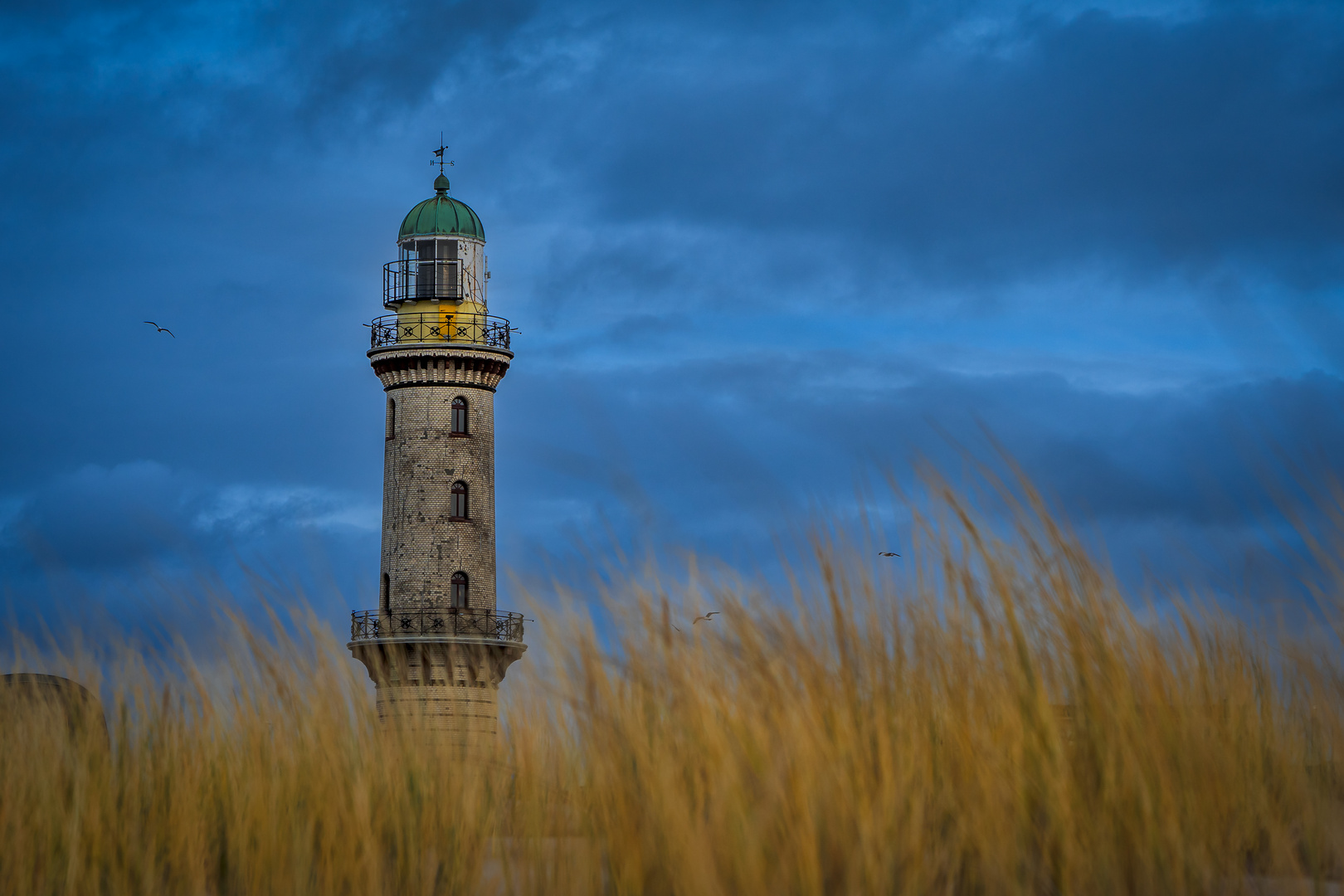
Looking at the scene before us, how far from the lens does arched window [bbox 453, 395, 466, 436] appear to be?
1323 inches

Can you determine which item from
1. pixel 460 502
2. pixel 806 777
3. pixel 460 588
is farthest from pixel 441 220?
pixel 806 777

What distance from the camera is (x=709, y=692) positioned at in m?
4.06

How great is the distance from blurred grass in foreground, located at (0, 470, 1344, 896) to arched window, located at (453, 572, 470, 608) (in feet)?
90.0

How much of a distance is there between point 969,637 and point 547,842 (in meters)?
1.47

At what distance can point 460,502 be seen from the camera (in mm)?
33344

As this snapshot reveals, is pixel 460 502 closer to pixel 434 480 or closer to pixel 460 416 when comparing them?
pixel 434 480

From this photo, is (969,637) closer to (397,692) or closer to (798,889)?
(798,889)

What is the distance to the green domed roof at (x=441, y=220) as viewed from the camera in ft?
110

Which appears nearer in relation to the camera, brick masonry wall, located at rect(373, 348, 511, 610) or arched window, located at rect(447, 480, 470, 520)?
brick masonry wall, located at rect(373, 348, 511, 610)

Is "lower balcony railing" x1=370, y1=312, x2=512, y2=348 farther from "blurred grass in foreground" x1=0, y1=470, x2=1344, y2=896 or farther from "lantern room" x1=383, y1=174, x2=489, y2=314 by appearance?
"blurred grass in foreground" x1=0, y1=470, x2=1344, y2=896

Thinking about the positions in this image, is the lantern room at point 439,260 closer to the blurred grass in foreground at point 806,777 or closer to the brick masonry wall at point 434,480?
the brick masonry wall at point 434,480

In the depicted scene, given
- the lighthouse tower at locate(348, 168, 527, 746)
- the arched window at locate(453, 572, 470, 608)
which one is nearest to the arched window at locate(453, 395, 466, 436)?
the lighthouse tower at locate(348, 168, 527, 746)

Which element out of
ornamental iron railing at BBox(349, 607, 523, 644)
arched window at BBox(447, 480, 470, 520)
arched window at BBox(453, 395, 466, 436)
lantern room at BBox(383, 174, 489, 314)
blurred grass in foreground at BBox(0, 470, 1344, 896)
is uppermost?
lantern room at BBox(383, 174, 489, 314)

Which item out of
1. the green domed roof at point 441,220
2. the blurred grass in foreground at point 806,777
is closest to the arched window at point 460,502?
the green domed roof at point 441,220
